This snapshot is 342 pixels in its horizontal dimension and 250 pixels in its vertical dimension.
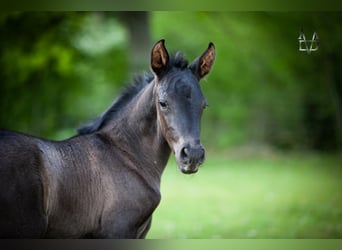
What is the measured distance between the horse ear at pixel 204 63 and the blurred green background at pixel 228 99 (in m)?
2.45

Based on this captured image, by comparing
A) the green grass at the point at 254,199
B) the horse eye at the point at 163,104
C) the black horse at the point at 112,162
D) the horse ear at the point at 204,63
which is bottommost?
the green grass at the point at 254,199

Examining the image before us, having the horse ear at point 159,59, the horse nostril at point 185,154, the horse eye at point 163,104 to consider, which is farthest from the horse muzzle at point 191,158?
the horse ear at point 159,59

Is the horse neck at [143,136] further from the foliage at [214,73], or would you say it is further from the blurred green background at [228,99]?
the foliage at [214,73]

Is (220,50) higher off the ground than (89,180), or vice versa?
(220,50)

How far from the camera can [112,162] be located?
3582 mm

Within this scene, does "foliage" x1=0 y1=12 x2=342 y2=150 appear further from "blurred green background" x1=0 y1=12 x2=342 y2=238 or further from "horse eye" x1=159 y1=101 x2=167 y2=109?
"horse eye" x1=159 y1=101 x2=167 y2=109

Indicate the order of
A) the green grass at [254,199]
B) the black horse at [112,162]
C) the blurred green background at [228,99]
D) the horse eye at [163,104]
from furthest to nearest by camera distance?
the blurred green background at [228,99], the green grass at [254,199], the horse eye at [163,104], the black horse at [112,162]

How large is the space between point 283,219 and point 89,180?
166 inches

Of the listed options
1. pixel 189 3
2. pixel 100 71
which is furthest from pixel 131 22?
pixel 189 3

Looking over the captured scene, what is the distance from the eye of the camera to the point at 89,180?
11.4 feet

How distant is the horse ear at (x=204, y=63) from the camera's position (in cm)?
369

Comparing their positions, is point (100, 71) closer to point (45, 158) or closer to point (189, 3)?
point (189, 3)

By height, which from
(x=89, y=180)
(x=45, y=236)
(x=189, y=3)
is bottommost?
(x=45, y=236)

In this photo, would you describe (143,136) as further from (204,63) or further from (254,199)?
(254,199)
